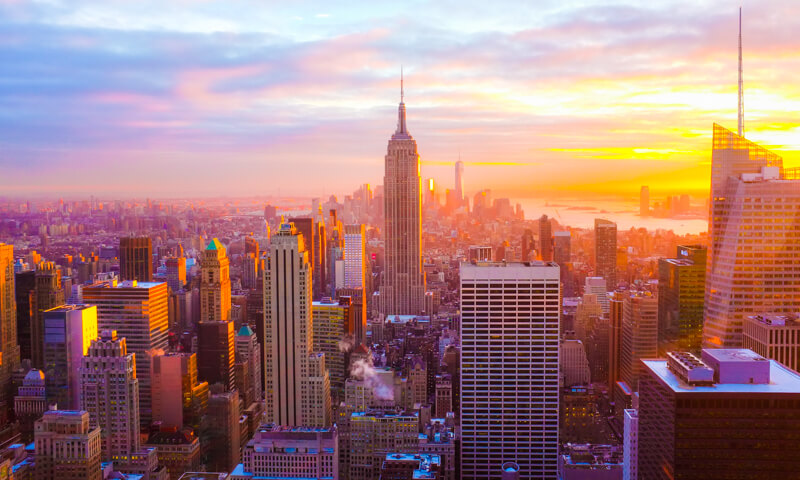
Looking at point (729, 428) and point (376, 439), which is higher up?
Answer: point (729, 428)

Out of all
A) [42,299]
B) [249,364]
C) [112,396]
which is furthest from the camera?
[249,364]

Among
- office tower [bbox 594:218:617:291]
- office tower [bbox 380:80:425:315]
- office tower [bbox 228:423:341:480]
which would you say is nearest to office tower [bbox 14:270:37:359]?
office tower [bbox 228:423:341:480]

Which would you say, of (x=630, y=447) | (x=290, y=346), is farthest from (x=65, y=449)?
→ (x=630, y=447)

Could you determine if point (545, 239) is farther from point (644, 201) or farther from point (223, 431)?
point (223, 431)

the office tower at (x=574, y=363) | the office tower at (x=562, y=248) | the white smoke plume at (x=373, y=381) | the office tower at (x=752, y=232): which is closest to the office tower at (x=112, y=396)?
the white smoke plume at (x=373, y=381)

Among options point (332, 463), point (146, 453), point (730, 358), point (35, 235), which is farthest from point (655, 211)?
point (35, 235)

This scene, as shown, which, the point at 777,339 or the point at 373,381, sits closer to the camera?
the point at 777,339

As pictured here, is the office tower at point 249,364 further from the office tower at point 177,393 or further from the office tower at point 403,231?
the office tower at point 403,231

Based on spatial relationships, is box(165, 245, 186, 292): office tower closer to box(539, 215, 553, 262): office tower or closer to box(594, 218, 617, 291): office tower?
box(539, 215, 553, 262): office tower
